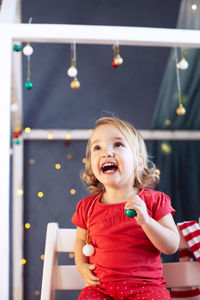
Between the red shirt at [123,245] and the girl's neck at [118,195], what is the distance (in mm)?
34

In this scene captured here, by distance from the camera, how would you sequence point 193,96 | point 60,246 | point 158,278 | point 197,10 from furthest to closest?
point 193,96
point 197,10
point 60,246
point 158,278

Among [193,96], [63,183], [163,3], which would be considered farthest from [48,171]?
[163,3]

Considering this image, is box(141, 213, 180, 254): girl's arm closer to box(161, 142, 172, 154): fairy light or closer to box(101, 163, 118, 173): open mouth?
box(101, 163, 118, 173): open mouth

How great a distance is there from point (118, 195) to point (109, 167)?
0.35 feet

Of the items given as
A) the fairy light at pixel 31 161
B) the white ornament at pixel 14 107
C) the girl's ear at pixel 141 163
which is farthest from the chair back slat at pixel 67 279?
the fairy light at pixel 31 161

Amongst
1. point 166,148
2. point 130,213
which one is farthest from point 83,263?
point 166,148

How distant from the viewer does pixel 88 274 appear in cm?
97

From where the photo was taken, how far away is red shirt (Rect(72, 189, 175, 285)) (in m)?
0.93

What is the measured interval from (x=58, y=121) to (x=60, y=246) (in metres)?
1.46

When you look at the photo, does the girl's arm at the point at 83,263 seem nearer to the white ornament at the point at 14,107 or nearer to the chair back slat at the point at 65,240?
the chair back slat at the point at 65,240

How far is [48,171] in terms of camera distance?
2414 mm

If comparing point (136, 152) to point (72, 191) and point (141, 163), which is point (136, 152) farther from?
point (72, 191)

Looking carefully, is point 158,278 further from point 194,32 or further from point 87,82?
point 87,82

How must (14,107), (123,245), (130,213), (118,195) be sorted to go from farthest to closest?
(14,107) < (118,195) < (123,245) < (130,213)
